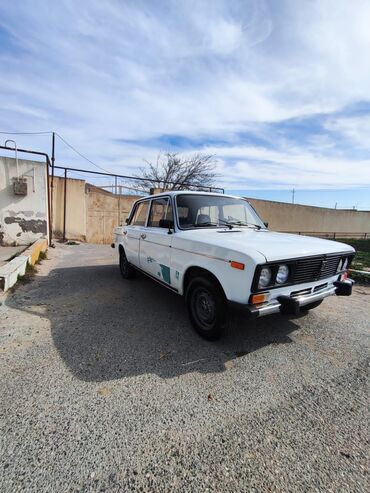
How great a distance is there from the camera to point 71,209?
1098 centimetres

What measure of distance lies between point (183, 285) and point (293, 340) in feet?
4.82

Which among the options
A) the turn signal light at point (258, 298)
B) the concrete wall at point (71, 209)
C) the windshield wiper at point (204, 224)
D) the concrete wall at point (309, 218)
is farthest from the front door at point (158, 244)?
the concrete wall at point (309, 218)

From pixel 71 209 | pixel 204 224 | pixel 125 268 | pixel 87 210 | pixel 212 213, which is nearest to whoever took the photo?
pixel 204 224

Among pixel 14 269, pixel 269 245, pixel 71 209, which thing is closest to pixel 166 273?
pixel 269 245

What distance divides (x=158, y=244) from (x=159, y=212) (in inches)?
23.7

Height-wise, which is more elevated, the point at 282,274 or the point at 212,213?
the point at 212,213

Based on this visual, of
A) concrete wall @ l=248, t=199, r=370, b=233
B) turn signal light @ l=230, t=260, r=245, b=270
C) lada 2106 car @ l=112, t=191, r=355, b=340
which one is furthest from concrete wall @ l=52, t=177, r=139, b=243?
turn signal light @ l=230, t=260, r=245, b=270

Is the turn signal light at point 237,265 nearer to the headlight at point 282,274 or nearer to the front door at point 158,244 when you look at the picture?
the headlight at point 282,274

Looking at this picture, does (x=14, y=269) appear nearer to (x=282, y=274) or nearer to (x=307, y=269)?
(x=282, y=274)

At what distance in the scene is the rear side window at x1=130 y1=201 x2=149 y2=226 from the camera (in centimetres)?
474

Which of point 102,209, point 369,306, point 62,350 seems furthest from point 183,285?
point 102,209

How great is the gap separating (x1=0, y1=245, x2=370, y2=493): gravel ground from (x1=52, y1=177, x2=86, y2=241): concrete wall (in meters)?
7.83

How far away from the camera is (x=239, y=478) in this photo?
4.89ft

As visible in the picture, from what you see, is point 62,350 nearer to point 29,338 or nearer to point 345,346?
point 29,338
